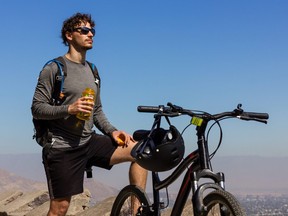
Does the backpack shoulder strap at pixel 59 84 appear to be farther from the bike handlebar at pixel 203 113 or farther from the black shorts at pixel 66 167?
the bike handlebar at pixel 203 113

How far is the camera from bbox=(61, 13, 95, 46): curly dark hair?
6570mm

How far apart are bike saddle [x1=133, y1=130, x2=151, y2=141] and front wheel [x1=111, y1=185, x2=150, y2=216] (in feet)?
2.09

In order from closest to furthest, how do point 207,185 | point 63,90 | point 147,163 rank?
point 207,185 → point 147,163 → point 63,90

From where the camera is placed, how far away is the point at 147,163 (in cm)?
562

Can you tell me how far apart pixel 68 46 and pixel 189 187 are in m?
2.25

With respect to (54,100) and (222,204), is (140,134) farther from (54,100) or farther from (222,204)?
(222,204)

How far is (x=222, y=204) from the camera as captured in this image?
468cm

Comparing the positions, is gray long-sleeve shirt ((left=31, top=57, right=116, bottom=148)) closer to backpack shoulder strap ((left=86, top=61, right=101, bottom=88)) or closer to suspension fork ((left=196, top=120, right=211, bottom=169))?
backpack shoulder strap ((left=86, top=61, right=101, bottom=88))

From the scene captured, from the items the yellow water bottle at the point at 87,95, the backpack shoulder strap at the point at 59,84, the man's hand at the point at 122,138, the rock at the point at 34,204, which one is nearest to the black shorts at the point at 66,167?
the man's hand at the point at 122,138

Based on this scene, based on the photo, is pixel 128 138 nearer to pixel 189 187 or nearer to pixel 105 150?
pixel 105 150

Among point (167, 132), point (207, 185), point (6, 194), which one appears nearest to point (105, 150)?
point (167, 132)

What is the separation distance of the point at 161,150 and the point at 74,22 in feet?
6.47

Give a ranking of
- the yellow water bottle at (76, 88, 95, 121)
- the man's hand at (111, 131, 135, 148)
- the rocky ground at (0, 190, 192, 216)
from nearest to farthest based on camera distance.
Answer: the yellow water bottle at (76, 88, 95, 121) < the man's hand at (111, 131, 135, 148) < the rocky ground at (0, 190, 192, 216)

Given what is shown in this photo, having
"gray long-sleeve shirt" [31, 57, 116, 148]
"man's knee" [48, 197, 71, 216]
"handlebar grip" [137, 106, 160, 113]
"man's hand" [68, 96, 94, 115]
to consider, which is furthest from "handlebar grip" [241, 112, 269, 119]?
A: "man's knee" [48, 197, 71, 216]
